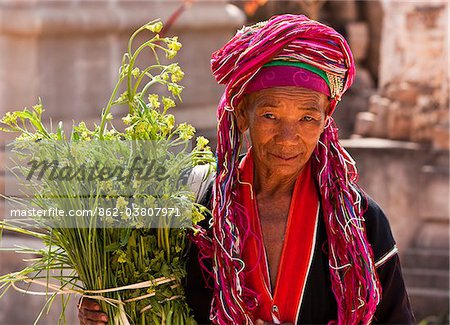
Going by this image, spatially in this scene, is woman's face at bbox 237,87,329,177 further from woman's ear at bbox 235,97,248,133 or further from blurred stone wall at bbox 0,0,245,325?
blurred stone wall at bbox 0,0,245,325

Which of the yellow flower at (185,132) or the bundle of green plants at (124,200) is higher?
the yellow flower at (185,132)

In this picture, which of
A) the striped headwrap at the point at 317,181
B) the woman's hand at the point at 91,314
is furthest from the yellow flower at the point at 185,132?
the woman's hand at the point at 91,314

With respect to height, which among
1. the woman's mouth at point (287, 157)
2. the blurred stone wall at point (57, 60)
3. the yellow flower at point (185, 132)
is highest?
the blurred stone wall at point (57, 60)

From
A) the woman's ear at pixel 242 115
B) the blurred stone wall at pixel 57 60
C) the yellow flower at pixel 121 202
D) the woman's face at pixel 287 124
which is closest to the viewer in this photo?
the yellow flower at pixel 121 202

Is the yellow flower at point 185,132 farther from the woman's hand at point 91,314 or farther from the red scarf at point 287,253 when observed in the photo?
the woman's hand at point 91,314

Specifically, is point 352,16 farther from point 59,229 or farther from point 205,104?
point 59,229

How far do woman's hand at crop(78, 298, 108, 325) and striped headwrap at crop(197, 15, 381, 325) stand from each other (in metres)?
0.34

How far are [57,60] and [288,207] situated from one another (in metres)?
2.97

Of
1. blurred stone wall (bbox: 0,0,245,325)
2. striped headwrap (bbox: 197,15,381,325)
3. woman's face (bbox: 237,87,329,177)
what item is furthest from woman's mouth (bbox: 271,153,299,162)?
blurred stone wall (bbox: 0,0,245,325)

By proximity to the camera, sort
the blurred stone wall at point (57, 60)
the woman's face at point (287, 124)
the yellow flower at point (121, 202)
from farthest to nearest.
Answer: the blurred stone wall at point (57, 60), the woman's face at point (287, 124), the yellow flower at point (121, 202)

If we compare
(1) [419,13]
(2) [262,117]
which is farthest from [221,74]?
(1) [419,13]

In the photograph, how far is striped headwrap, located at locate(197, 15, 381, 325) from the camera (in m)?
3.20

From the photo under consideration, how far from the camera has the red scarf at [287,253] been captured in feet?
10.9

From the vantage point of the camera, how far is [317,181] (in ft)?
11.2
